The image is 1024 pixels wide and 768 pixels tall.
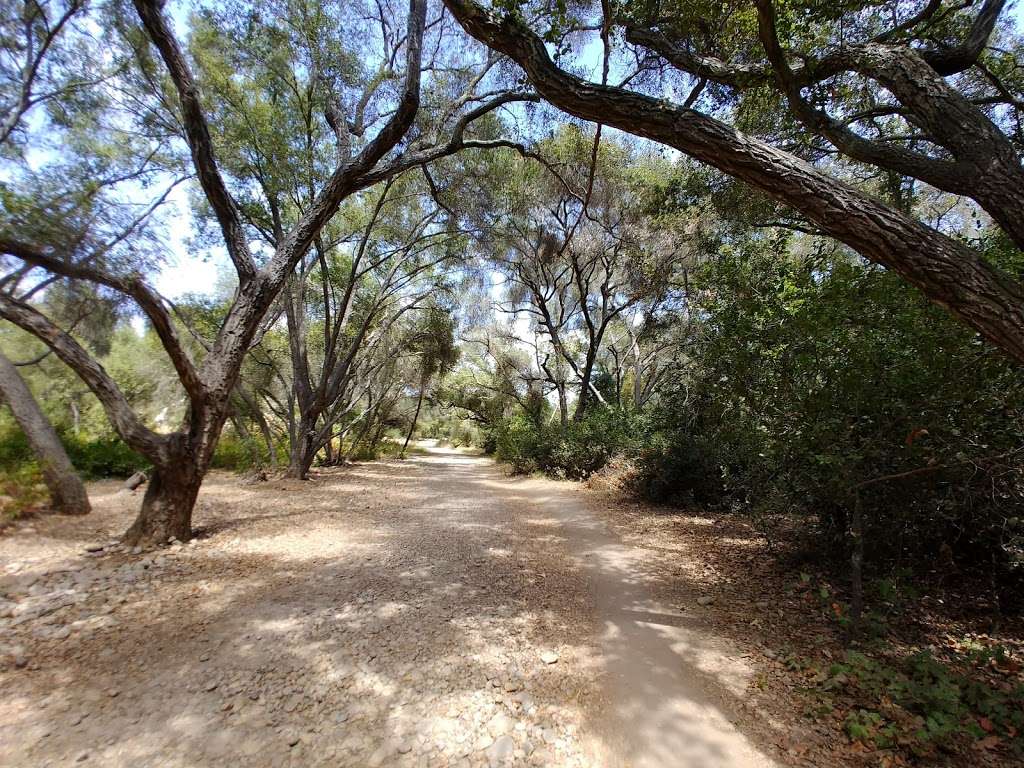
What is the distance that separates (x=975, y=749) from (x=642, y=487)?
6.75 m

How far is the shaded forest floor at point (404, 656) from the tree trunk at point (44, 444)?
362 mm

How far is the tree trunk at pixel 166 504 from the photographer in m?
4.57

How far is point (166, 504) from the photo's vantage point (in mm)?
4672

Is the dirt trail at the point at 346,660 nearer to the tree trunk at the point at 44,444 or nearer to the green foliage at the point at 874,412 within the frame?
the tree trunk at the point at 44,444

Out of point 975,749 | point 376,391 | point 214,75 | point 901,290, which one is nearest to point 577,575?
point 975,749

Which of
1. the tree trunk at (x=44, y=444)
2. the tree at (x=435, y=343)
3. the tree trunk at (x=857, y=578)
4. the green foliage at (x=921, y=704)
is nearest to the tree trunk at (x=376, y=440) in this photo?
the tree at (x=435, y=343)

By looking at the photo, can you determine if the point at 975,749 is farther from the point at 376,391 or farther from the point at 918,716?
the point at 376,391

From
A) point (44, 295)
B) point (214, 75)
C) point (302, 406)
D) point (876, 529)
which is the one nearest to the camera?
point (876, 529)

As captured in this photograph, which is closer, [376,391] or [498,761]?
[498,761]

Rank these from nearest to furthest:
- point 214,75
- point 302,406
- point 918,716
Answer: point 918,716 → point 214,75 → point 302,406

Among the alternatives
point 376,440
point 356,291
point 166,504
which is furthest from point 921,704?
point 376,440

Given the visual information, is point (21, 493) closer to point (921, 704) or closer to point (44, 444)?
point (44, 444)

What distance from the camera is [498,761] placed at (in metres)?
1.99

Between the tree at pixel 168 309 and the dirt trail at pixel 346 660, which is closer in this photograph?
the dirt trail at pixel 346 660
